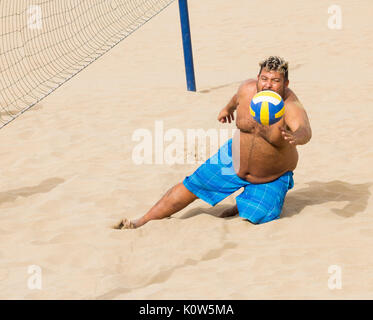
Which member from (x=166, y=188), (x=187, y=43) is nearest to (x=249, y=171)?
(x=166, y=188)

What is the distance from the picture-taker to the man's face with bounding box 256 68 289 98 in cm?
414

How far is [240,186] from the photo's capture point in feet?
14.9

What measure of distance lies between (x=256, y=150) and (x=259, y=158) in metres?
0.06

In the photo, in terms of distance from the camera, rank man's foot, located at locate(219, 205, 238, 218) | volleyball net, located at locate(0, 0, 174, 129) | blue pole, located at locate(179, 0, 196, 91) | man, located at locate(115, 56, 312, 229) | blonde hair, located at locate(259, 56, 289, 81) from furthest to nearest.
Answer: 1. volleyball net, located at locate(0, 0, 174, 129)
2. blue pole, located at locate(179, 0, 196, 91)
3. man's foot, located at locate(219, 205, 238, 218)
4. man, located at locate(115, 56, 312, 229)
5. blonde hair, located at locate(259, 56, 289, 81)

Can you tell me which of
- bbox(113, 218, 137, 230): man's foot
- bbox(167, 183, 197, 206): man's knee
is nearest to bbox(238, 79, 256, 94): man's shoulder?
bbox(167, 183, 197, 206): man's knee

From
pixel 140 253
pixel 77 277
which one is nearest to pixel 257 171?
pixel 140 253

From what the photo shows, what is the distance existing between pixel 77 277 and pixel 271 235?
4.00 ft

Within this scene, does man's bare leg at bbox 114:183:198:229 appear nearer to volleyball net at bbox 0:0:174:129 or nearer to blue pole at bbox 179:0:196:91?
volleyball net at bbox 0:0:174:129

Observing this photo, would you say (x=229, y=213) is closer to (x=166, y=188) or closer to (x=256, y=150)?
(x=256, y=150)

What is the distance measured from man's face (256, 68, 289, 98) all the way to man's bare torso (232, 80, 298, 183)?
0.21 m

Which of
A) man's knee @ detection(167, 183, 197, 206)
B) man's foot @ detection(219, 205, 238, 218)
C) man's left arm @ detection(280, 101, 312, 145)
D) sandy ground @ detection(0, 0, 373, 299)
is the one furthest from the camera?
man's foot @ detection(219, 205, 238, 218)

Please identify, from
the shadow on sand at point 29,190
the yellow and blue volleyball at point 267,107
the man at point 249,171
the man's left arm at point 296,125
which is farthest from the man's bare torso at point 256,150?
the shadow on sand at point 29,190

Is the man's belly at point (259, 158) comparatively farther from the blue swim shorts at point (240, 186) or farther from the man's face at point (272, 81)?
the man's face at point (272, 81)

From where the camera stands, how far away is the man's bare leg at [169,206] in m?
4.60
